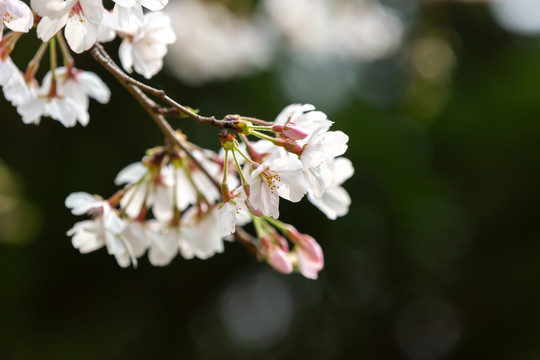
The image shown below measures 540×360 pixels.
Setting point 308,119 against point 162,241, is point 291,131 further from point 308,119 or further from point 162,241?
point 162,241

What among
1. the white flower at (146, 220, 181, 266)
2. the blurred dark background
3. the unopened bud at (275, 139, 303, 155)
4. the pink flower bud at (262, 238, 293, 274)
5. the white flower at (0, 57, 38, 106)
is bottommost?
the blurred dark background

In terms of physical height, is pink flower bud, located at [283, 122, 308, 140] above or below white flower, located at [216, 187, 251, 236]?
above

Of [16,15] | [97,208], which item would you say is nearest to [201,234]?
[97,208]

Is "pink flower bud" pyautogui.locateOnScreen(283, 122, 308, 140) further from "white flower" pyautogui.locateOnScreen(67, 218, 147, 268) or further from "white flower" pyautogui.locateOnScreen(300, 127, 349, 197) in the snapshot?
"white flower" pyautogui.locateOnScreen(67, 218, 147, 268)

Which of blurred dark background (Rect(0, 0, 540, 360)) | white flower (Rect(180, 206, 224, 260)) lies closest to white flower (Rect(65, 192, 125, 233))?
white flower (Rect(180, 206, 224, 260))

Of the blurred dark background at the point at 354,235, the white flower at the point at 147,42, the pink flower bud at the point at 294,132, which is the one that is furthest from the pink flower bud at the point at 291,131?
the blurred dark background at the point at 354,235

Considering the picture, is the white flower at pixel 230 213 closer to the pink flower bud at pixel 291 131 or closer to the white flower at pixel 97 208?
the pink flower bud at pixel 291 131

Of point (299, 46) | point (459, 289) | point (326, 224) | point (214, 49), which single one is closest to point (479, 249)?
point (459, 289)
